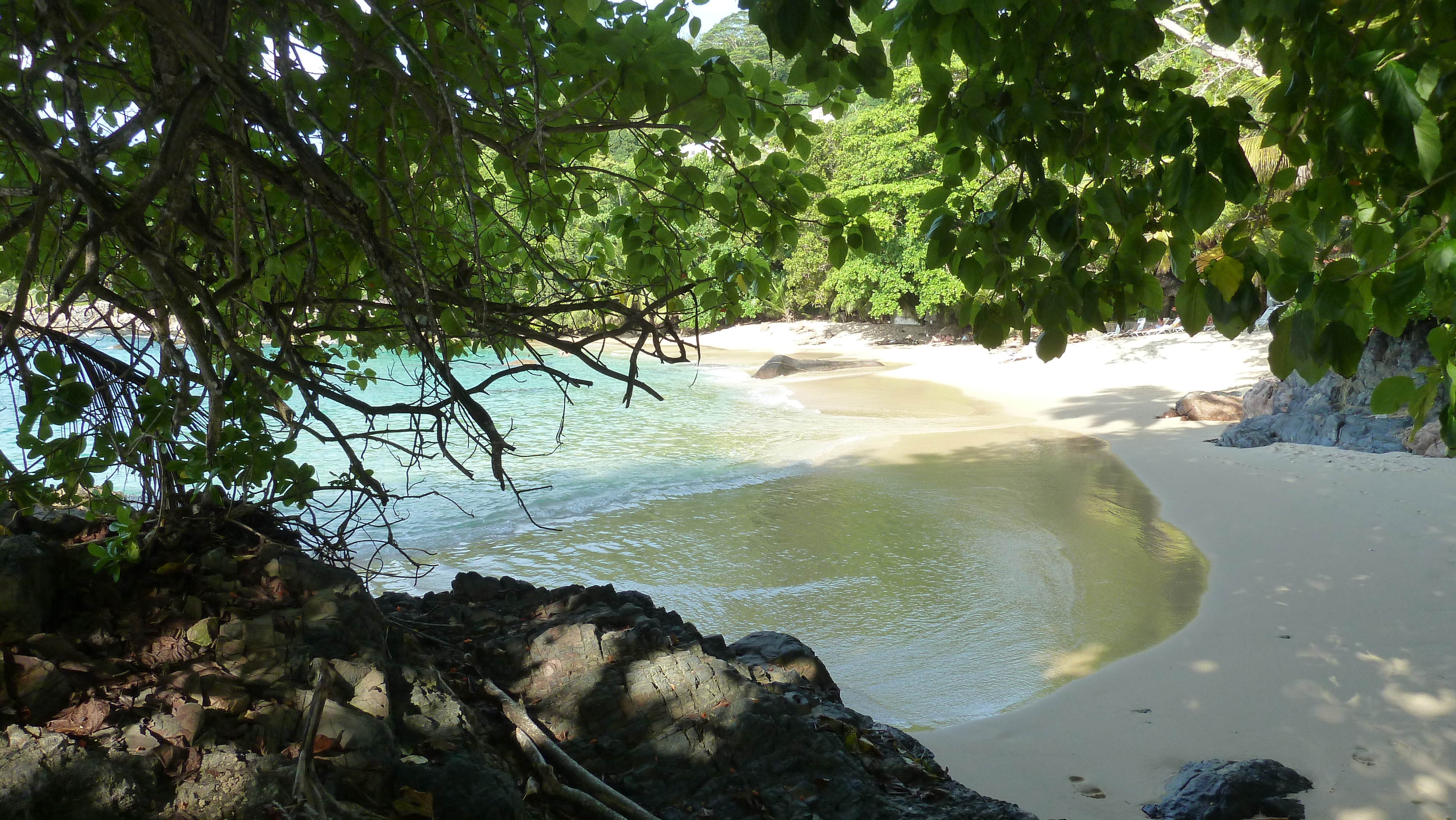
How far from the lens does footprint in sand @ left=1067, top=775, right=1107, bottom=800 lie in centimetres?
355

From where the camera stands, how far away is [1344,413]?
11.0m

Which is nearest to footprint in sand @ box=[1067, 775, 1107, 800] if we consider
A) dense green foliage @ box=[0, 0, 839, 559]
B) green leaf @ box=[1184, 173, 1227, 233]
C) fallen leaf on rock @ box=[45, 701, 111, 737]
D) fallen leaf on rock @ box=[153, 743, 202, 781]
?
dense green foliage @ box=[0, 0, 839, 559]

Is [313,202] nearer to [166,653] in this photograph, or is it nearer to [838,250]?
[166,653]

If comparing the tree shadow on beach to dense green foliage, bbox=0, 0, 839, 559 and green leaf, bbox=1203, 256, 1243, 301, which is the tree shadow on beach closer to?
dense green foliage, bbox=0, 0, 839, 559

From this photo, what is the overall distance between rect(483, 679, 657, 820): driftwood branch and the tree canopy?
0.72 meters

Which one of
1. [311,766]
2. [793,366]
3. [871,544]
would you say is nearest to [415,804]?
[311,766]

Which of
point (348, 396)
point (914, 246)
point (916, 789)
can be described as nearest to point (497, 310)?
point (348, 396)

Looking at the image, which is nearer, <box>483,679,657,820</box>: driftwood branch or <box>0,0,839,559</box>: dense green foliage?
<box>0,0,839,559</box>: dense green foliage

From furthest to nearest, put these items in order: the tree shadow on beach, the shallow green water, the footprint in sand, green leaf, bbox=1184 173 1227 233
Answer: the tree shadow on beach → the shallow green water → the footprint in sand → green leaf, bbox=1184 173 1227 233

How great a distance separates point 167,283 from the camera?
174 cm

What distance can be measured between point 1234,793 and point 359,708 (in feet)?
10.5

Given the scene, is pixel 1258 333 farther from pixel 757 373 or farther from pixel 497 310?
pixel 497 310

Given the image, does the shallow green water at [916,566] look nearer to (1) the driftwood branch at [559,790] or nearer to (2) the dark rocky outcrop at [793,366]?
(1) the driftwood branch at [559,790]

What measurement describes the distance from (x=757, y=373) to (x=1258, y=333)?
13.5 meters
